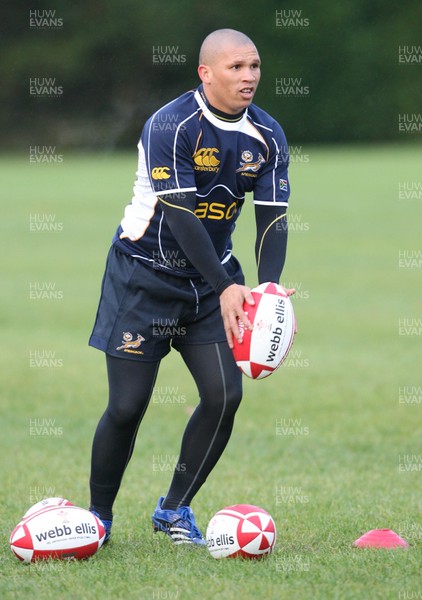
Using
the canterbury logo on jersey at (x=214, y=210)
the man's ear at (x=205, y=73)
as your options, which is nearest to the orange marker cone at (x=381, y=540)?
the canterbury logo on jersey at (x=214, y=210)

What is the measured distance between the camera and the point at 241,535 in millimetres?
5160

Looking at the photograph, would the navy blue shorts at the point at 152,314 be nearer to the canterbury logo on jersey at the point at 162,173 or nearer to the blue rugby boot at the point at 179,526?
the canterbury logo on jersey at the point at 162,173

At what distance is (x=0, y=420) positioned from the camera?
366 inches

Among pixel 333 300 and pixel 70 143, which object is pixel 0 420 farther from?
pixel 70 143

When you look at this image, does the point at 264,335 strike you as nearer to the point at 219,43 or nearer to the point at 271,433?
the point at 219,43

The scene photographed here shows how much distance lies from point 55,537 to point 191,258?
1455 millimetres

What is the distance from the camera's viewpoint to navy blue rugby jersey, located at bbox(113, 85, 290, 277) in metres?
5.29

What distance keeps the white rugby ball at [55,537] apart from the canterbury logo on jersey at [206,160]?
5.84 ft

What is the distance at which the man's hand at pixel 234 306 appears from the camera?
5.17 meters

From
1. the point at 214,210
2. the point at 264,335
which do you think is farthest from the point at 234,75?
the point at 264,335

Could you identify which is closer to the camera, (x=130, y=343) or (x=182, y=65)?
(x=130, y=343)

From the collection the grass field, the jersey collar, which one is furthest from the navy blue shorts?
the grass field

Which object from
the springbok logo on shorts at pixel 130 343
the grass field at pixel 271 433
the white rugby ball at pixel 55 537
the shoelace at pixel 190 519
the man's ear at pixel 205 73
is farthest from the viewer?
the shoelace at pixel 190 519

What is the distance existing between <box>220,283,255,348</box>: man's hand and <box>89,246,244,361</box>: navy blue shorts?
434 millimetres
